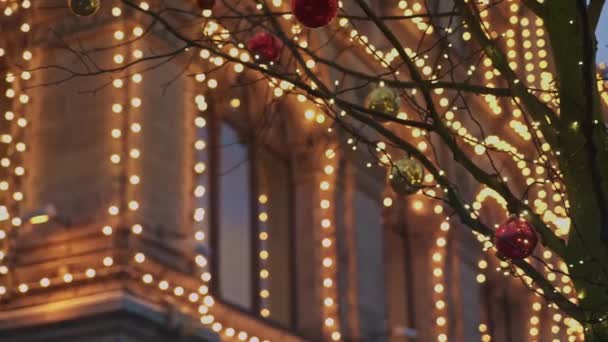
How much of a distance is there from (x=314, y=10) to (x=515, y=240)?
4.64ft

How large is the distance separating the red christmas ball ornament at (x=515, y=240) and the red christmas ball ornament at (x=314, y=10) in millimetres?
1283

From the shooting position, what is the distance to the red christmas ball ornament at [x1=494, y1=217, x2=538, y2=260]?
7.00 m

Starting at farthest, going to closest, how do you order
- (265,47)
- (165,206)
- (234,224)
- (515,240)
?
(234,224)
(165,206)
(265,47)
(515,240)

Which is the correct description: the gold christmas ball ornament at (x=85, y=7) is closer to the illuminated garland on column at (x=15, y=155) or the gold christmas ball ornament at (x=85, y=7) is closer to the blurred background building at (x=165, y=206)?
the blurred background building at (x=165, y=206)

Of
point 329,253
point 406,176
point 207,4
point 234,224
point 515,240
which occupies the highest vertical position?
point 207,4

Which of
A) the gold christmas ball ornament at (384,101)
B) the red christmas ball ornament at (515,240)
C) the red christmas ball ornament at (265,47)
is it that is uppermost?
the red christmas ball ornament at (265,47)

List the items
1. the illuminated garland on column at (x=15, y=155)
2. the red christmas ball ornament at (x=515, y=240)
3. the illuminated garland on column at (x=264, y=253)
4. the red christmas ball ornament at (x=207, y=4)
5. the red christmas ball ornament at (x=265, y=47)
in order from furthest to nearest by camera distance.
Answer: the illuminated garland on column at (x=264, y=253) < the illuminated garland on column at (x=15, y=155) < the red christmas ball ornament at (x=265, y=47) < the red christmas ball ornament at (x=207, y=4) < the red christmas ball ornament at (x=515, y=240)

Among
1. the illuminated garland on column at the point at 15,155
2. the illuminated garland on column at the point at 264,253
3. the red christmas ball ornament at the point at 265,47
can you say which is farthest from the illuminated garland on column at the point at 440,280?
the red christmas ball ornament at the point at 265,47

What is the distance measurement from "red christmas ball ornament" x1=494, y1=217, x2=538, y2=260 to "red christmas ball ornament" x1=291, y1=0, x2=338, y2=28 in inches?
50.5

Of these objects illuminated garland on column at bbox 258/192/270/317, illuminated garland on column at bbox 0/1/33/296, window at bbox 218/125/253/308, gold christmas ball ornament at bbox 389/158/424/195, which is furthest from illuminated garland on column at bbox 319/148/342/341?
gold christmas ball ornament at bbox 389/158/424/195

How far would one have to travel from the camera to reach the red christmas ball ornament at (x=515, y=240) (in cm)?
700

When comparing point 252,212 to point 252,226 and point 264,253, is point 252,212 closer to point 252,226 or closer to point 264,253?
point 252,226

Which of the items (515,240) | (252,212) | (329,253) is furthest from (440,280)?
(515,240)

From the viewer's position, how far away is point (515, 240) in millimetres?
7004
